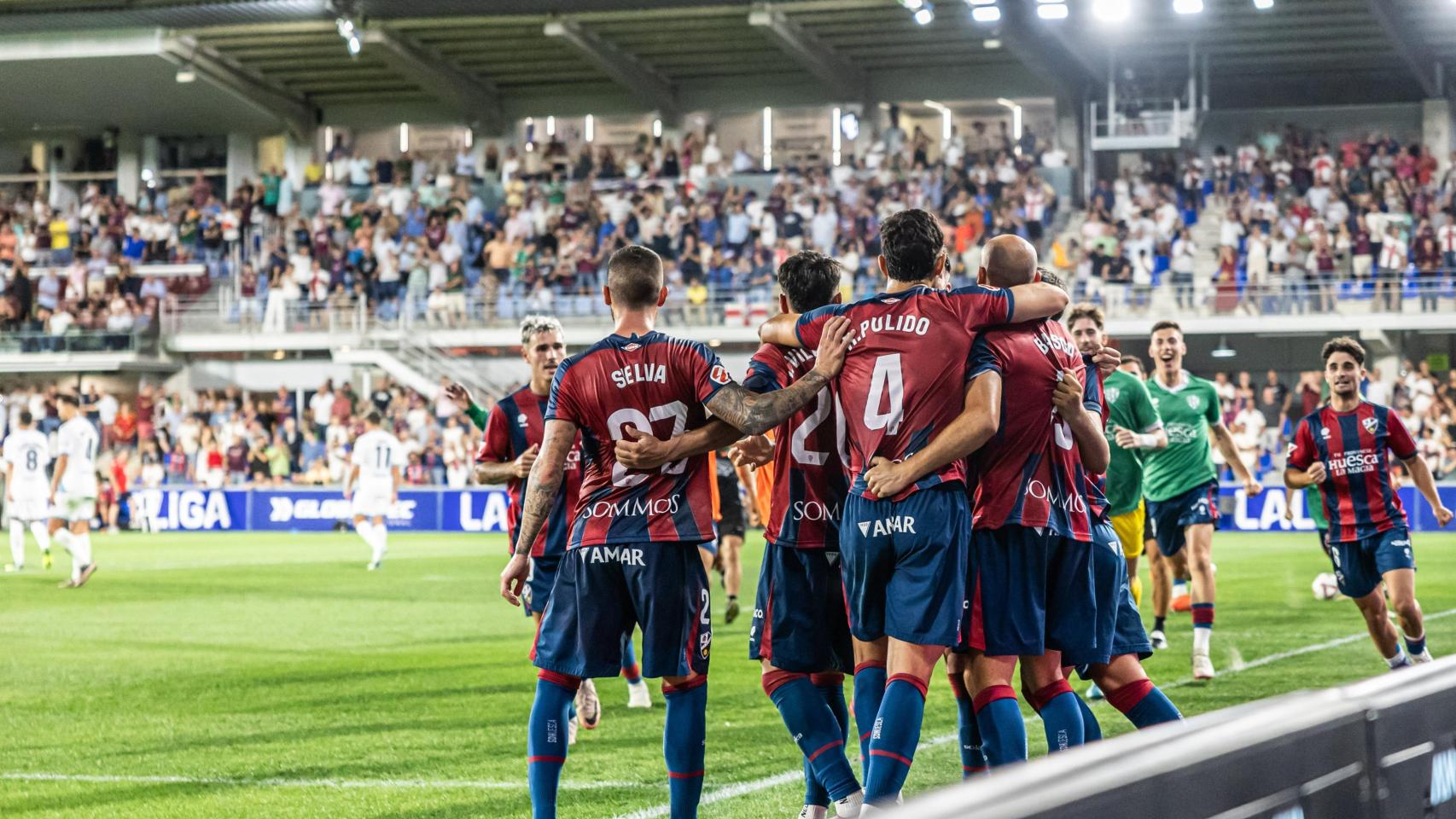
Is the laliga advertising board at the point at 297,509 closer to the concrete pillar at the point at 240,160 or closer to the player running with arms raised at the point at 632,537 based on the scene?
the concrete pillar at the point at 240,160

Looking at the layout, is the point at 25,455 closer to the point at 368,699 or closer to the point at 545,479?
the point at 368,699

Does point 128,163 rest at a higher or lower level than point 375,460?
higher

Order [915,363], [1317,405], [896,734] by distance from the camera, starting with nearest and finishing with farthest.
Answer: [896,734] < [915,363] < [1317,405]

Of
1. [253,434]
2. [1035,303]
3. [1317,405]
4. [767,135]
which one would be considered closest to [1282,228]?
[1317,405]

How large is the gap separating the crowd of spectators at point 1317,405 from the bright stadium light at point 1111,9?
715 centimetres

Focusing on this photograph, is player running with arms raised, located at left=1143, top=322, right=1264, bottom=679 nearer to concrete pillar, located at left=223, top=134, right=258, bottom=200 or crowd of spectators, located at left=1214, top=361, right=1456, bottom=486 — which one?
crowd of spectators, located at left=1214, top=361, right=1456, bottom=486

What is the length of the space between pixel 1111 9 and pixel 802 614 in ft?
89.8

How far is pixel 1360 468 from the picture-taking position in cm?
909

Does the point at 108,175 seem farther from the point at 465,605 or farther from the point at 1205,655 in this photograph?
the point at 1205,655

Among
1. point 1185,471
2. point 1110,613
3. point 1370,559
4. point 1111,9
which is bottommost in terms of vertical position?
point 1370,559

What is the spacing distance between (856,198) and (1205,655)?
79.9 ft

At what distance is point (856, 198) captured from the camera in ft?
109

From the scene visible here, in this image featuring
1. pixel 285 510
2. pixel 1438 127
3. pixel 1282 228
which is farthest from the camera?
pixel 1438 127

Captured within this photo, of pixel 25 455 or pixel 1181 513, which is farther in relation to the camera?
pixel 25 455
